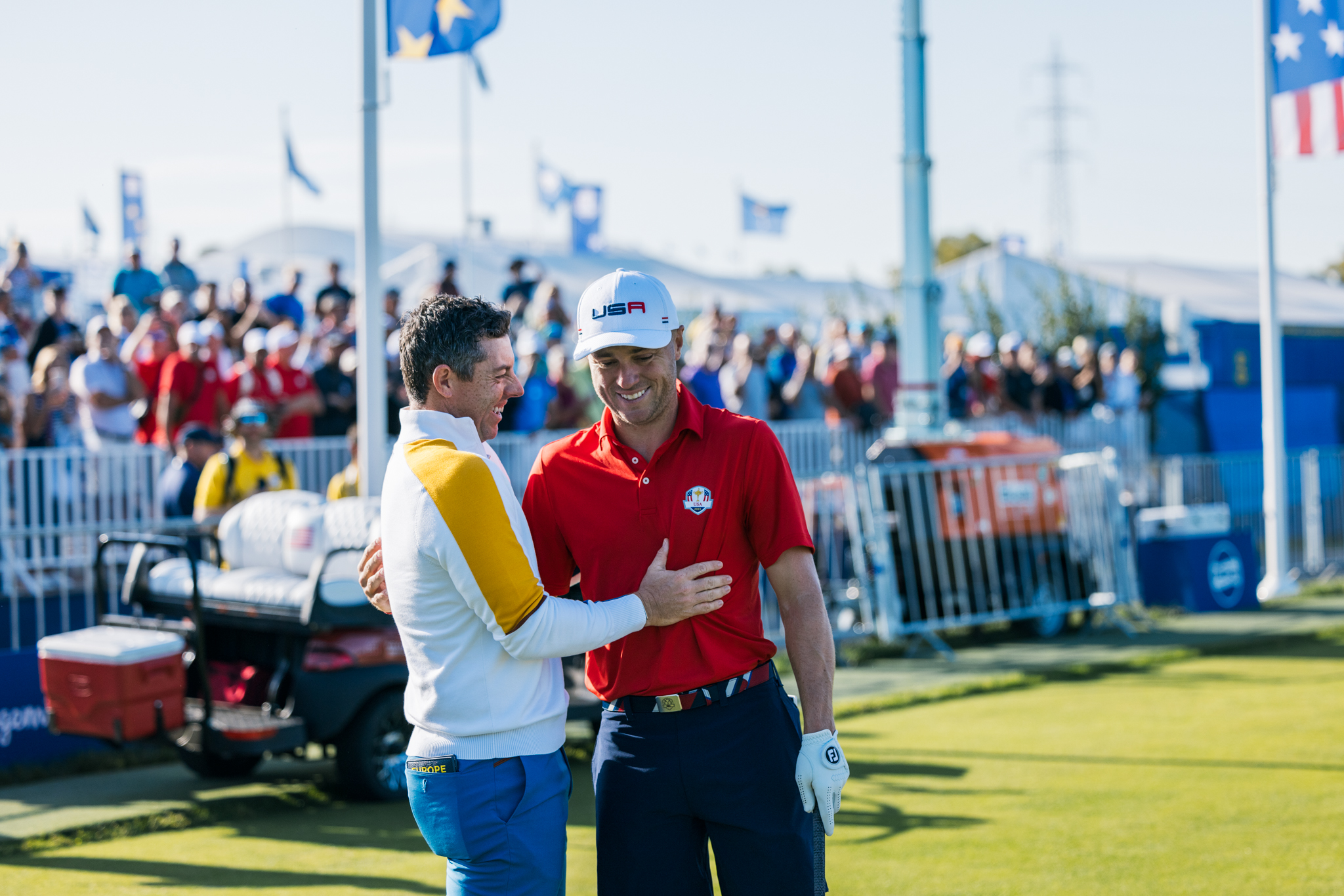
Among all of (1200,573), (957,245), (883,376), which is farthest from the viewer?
(957,245)

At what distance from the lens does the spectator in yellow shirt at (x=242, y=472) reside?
8.91m

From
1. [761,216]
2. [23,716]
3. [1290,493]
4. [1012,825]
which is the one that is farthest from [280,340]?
[761,216]

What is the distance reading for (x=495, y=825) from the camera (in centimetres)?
321

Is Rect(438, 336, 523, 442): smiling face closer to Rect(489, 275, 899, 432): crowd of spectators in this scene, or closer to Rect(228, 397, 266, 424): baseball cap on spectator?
Rect(228, 397, 266, 424): baseball cap on spectator

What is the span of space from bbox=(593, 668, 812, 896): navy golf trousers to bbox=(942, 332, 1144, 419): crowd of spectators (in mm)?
13118

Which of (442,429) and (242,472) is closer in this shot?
(442,429)

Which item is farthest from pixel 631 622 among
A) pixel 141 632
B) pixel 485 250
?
pixel 485 250

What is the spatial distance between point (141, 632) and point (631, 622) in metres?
4.19

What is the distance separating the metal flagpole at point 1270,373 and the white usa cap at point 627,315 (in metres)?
12.2

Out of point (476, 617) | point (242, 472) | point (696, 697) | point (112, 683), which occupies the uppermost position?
point (242, 472)

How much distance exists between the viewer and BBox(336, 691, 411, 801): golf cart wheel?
22.7 ft

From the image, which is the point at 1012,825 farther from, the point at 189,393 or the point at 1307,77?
the point at 1307,77

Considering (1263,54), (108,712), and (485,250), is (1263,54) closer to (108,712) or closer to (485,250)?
(108,712)

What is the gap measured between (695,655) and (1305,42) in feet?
41.8
